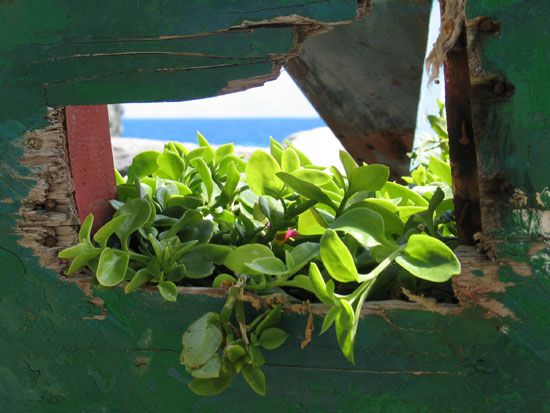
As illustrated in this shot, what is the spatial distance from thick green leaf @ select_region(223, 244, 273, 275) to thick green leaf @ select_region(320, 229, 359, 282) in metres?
0.09

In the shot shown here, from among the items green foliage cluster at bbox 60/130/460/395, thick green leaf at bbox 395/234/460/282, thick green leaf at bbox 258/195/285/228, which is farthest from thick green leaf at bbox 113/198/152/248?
thick green leaf at bbox 395/234/460/282

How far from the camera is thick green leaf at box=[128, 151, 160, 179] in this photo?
0.82 m

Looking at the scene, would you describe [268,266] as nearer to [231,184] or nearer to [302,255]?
[302,255]

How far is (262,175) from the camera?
0.70m

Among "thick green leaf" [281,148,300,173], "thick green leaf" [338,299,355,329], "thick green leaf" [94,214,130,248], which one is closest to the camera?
"thick green leaf" [338,299,355,329]

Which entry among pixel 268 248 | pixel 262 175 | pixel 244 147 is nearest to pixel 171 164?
pixel 262 175

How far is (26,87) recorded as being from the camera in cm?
63

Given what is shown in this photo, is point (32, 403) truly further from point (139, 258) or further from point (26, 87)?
point (26, 87)

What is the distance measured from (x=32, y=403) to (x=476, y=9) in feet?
1.68

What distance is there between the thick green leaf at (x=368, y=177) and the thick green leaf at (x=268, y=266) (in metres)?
0.11

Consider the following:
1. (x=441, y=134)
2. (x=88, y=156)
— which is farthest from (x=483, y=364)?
(x=441, y=134)

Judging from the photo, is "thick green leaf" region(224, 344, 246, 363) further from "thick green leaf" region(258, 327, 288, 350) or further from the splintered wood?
the splintered wood

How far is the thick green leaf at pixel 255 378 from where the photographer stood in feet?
1.88

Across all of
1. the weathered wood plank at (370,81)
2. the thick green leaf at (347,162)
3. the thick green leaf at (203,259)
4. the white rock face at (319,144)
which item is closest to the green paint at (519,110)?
the thick green leaf at (347,162)
